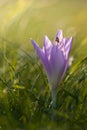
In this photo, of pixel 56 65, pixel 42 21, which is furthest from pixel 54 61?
pixel 42 21

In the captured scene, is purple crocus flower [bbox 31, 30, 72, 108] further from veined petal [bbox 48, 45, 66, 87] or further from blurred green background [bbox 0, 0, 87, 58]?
blurred green background [bbox 0, 0, 87, 58]

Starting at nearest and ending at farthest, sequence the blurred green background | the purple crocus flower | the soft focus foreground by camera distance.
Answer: the soft focus foreground → the purple crocus flower → the blurred green background

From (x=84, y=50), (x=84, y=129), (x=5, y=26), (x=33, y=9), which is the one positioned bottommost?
(x=84, y=129)

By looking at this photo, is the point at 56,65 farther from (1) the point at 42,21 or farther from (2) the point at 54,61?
(1) the point at 42,21

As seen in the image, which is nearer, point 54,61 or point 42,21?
point 54,61

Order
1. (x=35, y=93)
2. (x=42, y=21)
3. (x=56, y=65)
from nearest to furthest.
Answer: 1. (x=56, y=65)
2. (x=35, y=93)
3. (x=42, y=21)

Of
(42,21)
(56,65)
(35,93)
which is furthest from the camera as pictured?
(42,21)

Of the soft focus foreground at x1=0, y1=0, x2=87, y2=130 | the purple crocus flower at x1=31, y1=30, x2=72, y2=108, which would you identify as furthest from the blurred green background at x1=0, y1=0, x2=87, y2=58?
the purple crocus flower at x1=31, y1=30, x2=72, y2=108

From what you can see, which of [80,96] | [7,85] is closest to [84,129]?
[80,96]

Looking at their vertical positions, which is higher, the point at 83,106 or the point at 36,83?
the point at 36,83

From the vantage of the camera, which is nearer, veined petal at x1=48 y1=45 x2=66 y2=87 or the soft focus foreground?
the soft focus foreground

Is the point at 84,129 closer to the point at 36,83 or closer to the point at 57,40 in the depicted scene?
the point at 57,40
